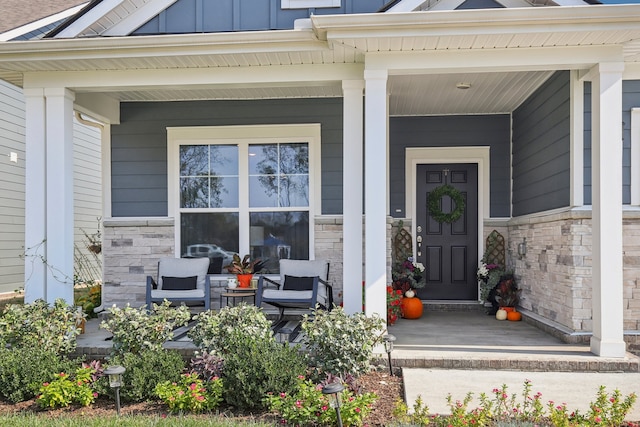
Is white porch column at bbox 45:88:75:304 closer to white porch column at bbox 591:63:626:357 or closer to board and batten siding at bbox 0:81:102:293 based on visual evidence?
board and batten siding at bbox 0:81:102:293

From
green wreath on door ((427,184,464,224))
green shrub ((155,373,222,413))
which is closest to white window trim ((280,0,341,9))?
green wreath on door ((427,184,464,224))

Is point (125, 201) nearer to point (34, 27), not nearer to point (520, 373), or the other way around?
point (34, 27)

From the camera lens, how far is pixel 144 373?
393cm

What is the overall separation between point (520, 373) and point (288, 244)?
10.2ft

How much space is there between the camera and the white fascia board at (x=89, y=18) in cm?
570

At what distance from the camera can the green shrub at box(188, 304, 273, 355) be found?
13.9 ft

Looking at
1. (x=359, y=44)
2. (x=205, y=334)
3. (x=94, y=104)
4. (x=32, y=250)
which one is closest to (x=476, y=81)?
(x=359, y=44)

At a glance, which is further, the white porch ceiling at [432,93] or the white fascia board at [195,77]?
the white porch ceiling at [432,93]

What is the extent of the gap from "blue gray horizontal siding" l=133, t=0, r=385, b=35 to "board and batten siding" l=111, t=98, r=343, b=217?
96 centimetres

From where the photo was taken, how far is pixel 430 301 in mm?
7430

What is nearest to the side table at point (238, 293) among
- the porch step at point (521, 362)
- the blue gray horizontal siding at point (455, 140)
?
the porch step at point (521, 362)

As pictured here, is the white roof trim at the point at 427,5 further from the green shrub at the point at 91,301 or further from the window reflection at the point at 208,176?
the green shrub at the point at 91,301

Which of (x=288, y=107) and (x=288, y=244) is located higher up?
(x=288, y=107)

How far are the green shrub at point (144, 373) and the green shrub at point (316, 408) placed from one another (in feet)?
2.92
